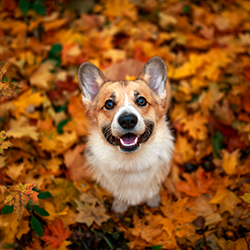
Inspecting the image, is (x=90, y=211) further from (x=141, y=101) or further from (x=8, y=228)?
(x=141, y=101)

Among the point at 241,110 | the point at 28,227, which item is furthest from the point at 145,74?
the point at 28,227

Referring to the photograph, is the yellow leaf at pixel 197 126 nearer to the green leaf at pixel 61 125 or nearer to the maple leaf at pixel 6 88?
the green leaf at pixel 61 125

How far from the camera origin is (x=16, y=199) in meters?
1.99

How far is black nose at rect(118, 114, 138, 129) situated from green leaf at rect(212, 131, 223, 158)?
1483mm

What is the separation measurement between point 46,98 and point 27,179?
52.9 inches

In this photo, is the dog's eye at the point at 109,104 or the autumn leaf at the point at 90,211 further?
the autumn leaf at the point at 90,211

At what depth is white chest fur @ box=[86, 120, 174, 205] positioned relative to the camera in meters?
2.58

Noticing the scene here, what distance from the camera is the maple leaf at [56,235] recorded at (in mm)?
2416

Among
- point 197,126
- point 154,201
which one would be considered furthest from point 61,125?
point 197,126

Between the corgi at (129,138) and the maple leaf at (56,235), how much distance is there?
2.15 feet

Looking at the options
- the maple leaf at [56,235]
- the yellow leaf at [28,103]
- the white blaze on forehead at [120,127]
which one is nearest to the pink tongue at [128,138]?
the white blaze on forehead at [120,127]

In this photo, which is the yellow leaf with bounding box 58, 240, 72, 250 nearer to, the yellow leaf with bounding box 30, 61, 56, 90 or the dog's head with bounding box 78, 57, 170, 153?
the dog's head with bounding box 78, 57, 170, 153

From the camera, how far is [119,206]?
2814 mm

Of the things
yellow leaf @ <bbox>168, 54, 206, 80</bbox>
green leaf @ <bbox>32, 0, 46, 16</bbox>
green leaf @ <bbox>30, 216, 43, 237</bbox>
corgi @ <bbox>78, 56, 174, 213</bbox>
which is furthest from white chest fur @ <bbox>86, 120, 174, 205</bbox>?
green leaf @ <bbox>32, 0, 46, 16</bbox>
